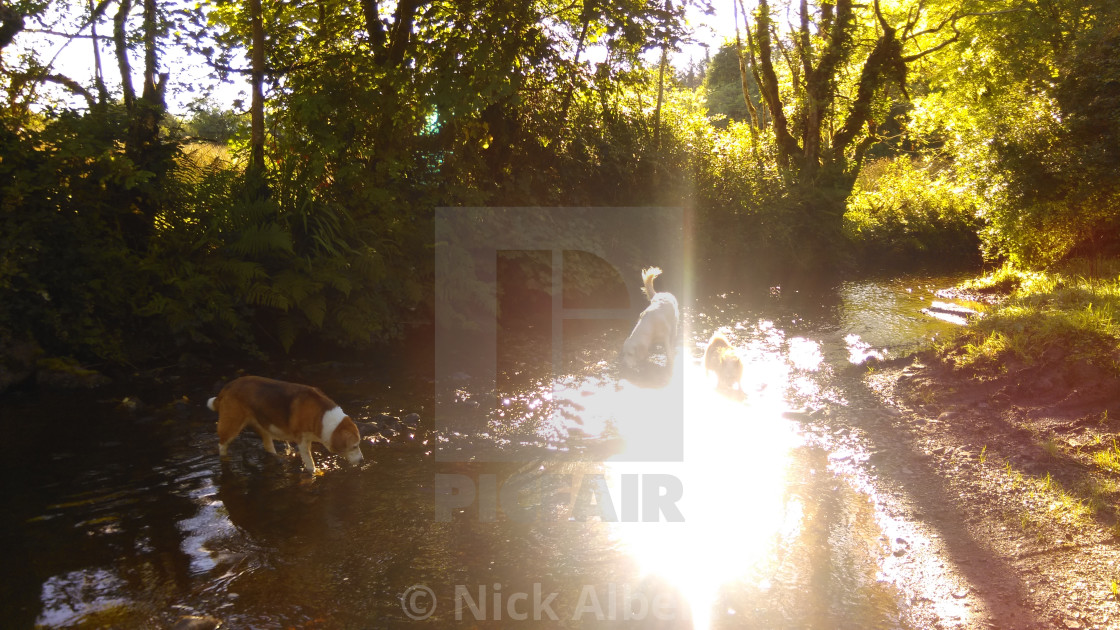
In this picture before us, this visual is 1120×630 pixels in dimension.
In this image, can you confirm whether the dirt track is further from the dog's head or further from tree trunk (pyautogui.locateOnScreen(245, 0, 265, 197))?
tree trunk (pyautogui.locateOnScreen(245, 0, 265, 197))

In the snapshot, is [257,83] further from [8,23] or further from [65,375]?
[65,375]

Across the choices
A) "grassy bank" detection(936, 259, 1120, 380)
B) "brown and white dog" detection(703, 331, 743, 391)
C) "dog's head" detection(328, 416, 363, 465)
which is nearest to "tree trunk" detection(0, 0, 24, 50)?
"dog's head" detection(328, 416, 363, 465)

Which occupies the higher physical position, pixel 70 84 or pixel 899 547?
pixel 70 84

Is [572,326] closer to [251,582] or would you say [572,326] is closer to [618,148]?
[618,148]

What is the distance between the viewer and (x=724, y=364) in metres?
8.59

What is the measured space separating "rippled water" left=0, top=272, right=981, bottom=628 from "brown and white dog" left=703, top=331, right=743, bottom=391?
0.20 metres

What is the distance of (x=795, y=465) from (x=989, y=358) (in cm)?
326

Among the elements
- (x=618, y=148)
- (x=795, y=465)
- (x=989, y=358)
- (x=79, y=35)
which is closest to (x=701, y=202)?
(x=618, y=148)

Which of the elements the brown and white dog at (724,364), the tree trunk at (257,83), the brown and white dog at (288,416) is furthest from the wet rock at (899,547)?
the tree trunk at (257,83)

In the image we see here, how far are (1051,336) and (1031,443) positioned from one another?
1999mm

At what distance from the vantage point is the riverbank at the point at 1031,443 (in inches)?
169

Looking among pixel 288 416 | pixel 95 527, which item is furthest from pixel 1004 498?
pixel 95 527

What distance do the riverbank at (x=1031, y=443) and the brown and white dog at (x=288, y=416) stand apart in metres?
4.79

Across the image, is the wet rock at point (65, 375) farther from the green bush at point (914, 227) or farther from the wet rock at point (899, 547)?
the green bush at point (914, 227)
